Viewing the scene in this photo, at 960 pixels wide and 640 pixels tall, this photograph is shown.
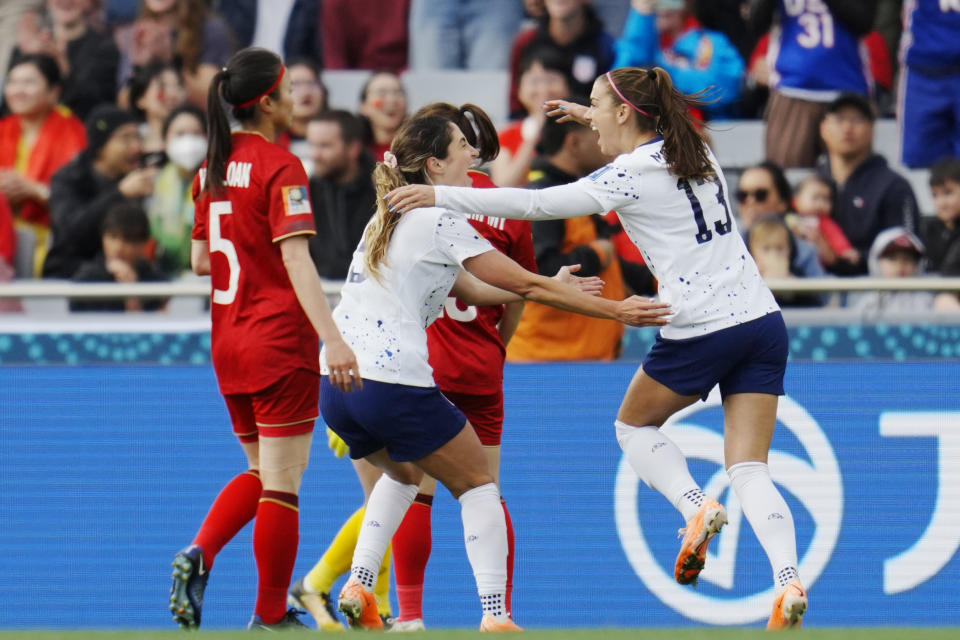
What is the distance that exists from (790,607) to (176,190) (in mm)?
4565

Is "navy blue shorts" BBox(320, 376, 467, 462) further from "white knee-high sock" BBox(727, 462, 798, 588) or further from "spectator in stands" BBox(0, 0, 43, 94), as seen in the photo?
"spectator in stands" BBox(0, 0, 43, 94)

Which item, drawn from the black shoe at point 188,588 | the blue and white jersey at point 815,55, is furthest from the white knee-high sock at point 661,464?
the blue and white jersey at point 815,55

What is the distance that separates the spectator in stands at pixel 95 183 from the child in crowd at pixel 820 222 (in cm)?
339

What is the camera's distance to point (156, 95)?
9375mm

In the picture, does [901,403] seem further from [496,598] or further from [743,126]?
[743,126]

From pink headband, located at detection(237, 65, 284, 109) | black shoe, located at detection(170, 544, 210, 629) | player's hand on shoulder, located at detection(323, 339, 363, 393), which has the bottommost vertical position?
black shoe, located at detection(170, 544, 210, 629)

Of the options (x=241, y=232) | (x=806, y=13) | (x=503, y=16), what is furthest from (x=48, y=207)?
(x=806, y=13)

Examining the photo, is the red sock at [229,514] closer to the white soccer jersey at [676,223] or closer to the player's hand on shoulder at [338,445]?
the player's hand on shoulder at [338,445]

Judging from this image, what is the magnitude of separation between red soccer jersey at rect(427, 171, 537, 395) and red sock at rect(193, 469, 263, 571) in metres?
0.79

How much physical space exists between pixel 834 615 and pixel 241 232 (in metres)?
2.98

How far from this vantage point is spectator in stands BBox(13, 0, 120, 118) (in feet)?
32.8

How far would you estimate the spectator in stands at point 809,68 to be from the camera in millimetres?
9102

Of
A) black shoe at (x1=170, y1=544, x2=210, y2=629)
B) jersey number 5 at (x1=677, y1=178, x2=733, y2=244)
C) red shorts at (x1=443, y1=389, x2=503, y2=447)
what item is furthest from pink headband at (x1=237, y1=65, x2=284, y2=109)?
black shoe at (x1=170, y1=544, x2=210, y2=629)

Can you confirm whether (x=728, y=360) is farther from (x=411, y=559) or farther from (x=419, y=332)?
(x=411, y=559)
